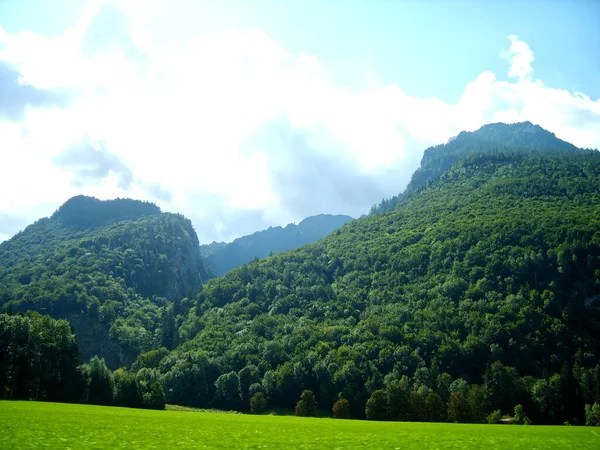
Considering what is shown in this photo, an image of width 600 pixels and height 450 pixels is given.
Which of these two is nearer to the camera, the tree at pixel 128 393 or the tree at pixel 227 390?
the tree at pixel 128 393

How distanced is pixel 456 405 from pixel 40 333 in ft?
326

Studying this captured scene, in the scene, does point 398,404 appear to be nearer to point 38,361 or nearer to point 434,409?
point 434,409

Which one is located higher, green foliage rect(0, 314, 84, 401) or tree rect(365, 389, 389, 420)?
green foliage rect(0, 314, 84, 401)

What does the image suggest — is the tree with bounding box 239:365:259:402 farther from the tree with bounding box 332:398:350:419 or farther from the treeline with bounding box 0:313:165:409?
the treeline with bounding box 0:313:165:409

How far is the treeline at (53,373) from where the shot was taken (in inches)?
3474

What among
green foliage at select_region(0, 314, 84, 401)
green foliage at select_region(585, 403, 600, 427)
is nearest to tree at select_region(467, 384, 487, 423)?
green foliage at select_region(585, 403, 600, 427)

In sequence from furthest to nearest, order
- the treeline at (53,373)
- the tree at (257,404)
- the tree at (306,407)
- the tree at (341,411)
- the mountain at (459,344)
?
1. the tree at (257,404)
2. the mountain at (459,344)
3. the tree at (306,407)
4. the tree at (341,411)
5. the treeline at (53,373)

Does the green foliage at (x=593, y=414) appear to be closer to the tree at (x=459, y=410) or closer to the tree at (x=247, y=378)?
the tree at (x=459, y=410)

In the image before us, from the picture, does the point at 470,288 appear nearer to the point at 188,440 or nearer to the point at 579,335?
the point at 579,335

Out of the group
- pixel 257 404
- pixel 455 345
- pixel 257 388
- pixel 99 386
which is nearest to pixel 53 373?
pixel 99 386

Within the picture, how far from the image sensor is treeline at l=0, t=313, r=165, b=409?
290 ft

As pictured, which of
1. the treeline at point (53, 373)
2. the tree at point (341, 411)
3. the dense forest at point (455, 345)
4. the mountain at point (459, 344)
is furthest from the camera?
the mountain at point (459, 344)

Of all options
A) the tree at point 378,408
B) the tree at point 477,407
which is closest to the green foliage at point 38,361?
the tree at point 378,408

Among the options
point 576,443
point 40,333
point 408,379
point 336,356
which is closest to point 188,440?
point 576,443
